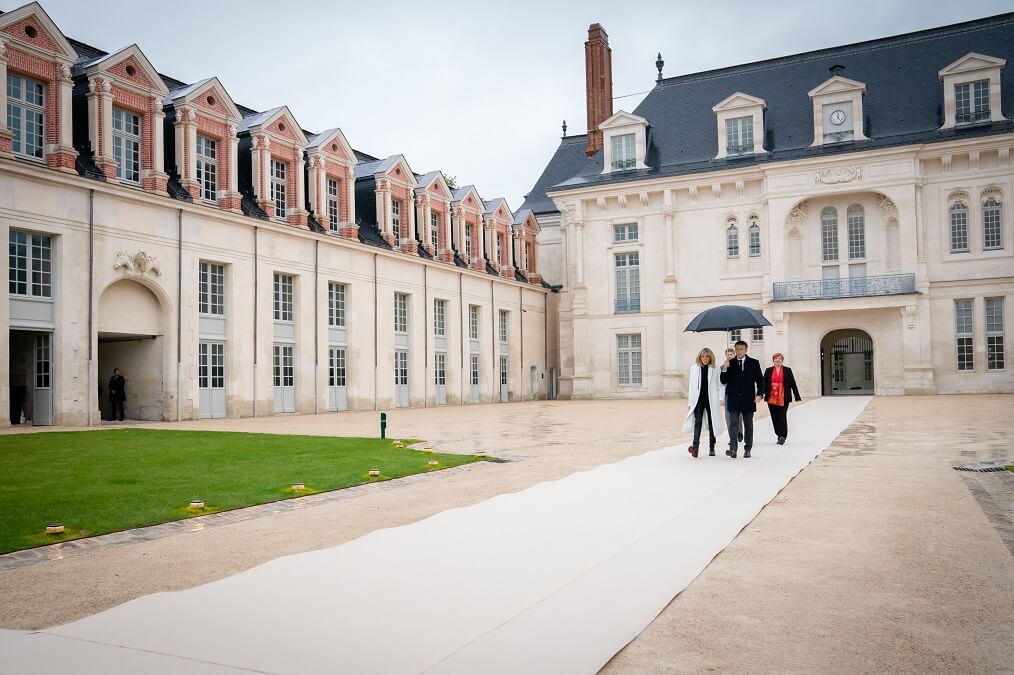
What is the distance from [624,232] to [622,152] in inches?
173

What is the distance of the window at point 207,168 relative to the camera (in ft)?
91.5

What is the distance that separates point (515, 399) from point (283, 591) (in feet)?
133

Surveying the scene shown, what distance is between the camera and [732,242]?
43.3m

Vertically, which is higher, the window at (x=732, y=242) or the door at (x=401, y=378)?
the window at (x=732, y=242)

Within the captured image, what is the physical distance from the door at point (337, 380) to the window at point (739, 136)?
23.1 meters

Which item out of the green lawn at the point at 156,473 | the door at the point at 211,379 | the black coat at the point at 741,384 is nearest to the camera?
the green lawn at the point at 156,473

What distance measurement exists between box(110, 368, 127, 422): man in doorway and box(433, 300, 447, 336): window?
642 inches

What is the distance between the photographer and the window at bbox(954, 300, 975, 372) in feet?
125

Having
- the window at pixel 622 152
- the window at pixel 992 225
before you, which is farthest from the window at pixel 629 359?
the window at pixel 992 225

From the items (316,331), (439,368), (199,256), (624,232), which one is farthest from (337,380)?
(624,232)

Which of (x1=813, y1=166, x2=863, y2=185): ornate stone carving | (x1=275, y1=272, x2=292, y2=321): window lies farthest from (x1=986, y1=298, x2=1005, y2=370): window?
(x1=275, y1=272, x2=292, y2=321): window

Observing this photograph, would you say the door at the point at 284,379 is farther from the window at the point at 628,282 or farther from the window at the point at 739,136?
the window at the point at 739,136

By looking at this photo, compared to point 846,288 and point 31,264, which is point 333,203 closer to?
point 31,264

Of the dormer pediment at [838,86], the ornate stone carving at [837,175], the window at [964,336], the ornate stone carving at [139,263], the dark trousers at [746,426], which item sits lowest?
the dark trousers at [746,426]
